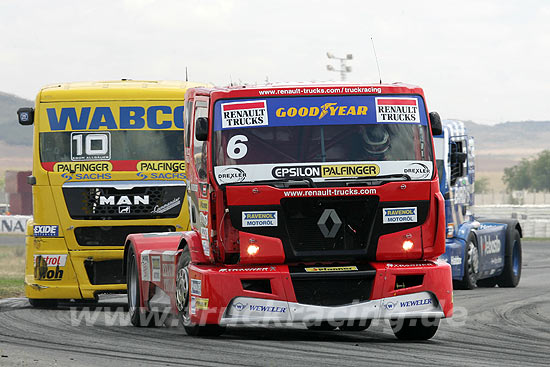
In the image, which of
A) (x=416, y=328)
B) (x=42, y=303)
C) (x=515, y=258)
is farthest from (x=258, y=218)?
(x=515, y=258)

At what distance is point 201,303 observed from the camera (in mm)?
9867

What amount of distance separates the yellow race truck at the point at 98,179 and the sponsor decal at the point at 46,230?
0.01 m

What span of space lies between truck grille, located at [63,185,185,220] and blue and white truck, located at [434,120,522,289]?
14.5ft

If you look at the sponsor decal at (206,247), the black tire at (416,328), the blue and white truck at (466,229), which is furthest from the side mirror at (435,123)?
the blue and white truck at (466,229)

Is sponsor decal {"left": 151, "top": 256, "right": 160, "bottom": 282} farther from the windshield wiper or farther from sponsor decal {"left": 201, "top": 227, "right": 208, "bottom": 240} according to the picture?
the windshield wiper

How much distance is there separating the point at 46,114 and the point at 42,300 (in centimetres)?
245

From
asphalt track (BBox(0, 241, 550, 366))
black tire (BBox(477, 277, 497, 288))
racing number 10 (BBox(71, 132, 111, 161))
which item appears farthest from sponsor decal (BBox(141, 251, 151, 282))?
black tire (BBox(477, 277, 497, 288))

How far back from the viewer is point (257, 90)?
32.9 ft

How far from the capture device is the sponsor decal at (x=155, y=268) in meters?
11.7

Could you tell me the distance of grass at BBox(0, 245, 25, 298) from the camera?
19150 millimetres

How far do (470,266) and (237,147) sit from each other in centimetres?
891

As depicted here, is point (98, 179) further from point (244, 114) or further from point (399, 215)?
point (399, 215)

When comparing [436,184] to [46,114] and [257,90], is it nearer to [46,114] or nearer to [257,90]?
[257,90]

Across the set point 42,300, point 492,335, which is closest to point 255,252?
point 492,335
